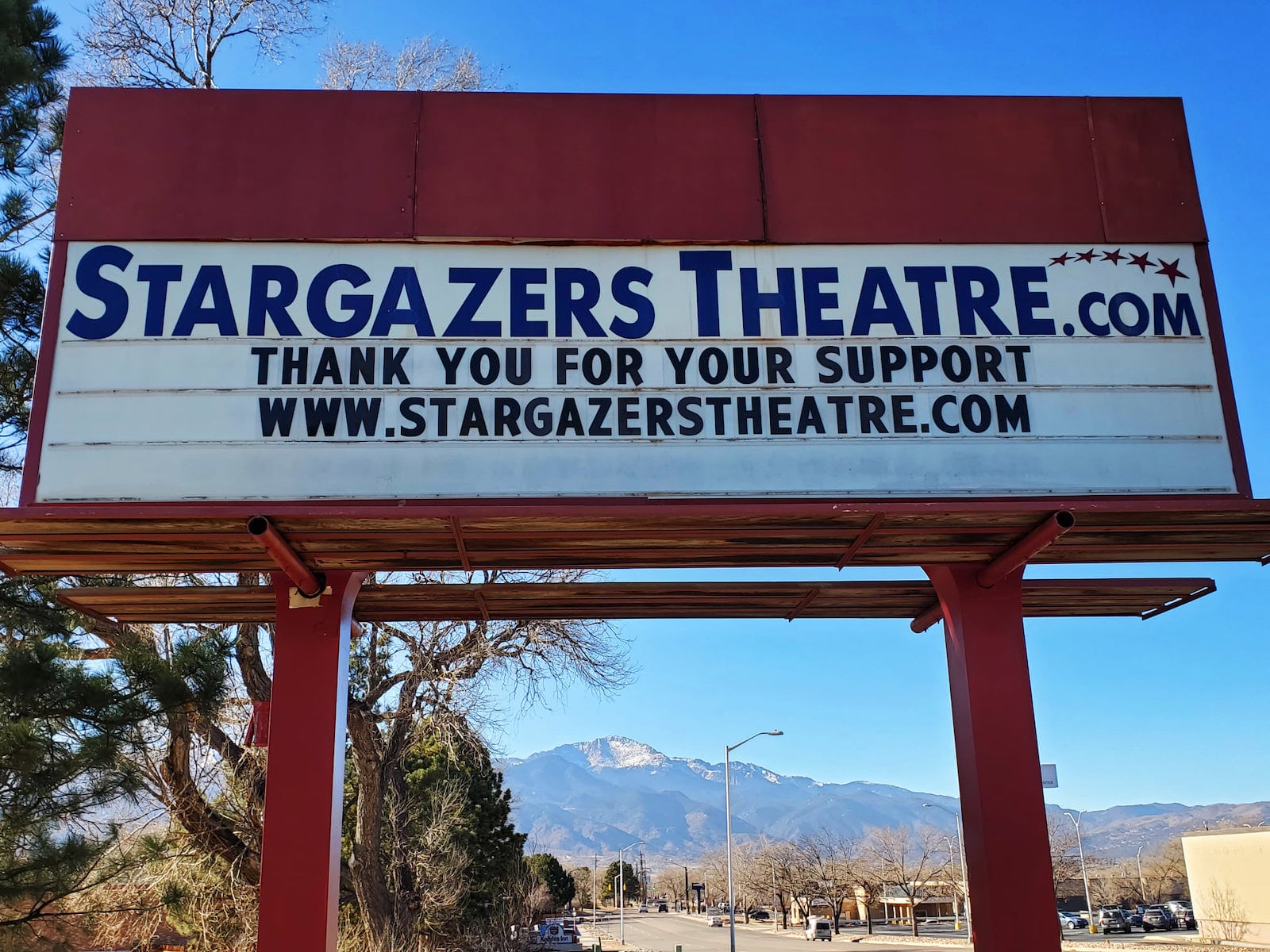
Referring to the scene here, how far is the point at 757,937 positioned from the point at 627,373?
67.4 metres

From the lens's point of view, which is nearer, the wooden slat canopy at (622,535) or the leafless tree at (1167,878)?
the wooden slat canopy at (622,535)

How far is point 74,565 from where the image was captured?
7566mm

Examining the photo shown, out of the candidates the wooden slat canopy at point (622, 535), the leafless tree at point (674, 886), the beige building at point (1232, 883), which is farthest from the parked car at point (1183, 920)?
the wooden slat canopy at point (622, 535)

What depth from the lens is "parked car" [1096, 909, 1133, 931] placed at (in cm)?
6506

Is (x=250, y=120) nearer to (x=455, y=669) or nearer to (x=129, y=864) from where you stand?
(x=129, y=864)

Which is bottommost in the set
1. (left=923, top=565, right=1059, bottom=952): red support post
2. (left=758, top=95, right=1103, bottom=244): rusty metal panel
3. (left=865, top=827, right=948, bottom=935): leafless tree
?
(left=865, top=827, right=948, bottom=935): leafless tree

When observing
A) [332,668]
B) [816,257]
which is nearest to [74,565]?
[332,668]

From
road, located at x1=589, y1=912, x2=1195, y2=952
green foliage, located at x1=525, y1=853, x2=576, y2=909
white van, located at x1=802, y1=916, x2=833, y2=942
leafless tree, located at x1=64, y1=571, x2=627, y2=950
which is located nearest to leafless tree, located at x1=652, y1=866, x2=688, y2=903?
road, located at x1=589, y1=912, x2=1195, y2=952

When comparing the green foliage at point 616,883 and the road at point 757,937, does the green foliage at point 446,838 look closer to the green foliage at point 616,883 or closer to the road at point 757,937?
the road at point 757,937

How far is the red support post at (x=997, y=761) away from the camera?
7.54 meters

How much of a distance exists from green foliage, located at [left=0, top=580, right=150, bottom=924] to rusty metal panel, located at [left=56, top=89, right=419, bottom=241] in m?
3.76

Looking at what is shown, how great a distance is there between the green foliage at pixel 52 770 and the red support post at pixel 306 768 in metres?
2.39

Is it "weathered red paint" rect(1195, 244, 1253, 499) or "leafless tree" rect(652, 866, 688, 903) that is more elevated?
"weathered red paint" rect(1195, 244, 1253, 499)

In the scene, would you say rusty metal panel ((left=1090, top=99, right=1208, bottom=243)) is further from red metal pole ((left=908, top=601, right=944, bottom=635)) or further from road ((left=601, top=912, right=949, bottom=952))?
road ((left=601, top=912, right=949, bottom=952))
